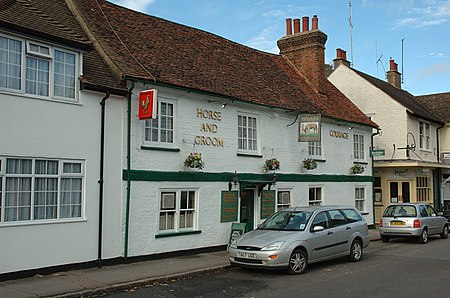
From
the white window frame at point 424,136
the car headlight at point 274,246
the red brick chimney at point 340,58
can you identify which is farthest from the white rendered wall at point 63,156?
the white window frame at point 424,136

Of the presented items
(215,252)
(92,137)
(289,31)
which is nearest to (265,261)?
(215,252)

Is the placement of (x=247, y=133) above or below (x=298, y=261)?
above

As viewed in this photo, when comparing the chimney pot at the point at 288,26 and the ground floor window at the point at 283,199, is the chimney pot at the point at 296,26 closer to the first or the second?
the chimney pot at the point at 288,26

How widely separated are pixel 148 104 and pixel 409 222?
11274mm

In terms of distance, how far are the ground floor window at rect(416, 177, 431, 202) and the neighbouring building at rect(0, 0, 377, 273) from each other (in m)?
7.14

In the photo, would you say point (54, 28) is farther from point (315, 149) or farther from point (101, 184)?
point (315, 149)

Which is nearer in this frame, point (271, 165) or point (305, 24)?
point (271, 165)

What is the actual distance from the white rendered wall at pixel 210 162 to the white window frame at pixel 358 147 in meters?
1.85

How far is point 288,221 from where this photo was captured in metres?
12.6

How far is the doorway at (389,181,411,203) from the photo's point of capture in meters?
26.3

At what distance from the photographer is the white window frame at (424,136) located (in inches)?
1091

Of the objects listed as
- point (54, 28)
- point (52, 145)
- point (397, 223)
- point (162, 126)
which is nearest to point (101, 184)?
point (52, 145)

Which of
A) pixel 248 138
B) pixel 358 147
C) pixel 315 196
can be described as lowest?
pixel 315 196

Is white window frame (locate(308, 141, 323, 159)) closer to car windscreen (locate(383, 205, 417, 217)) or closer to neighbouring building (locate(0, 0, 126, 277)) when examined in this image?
car windscreen (locate(383, 205, 417, 217))
